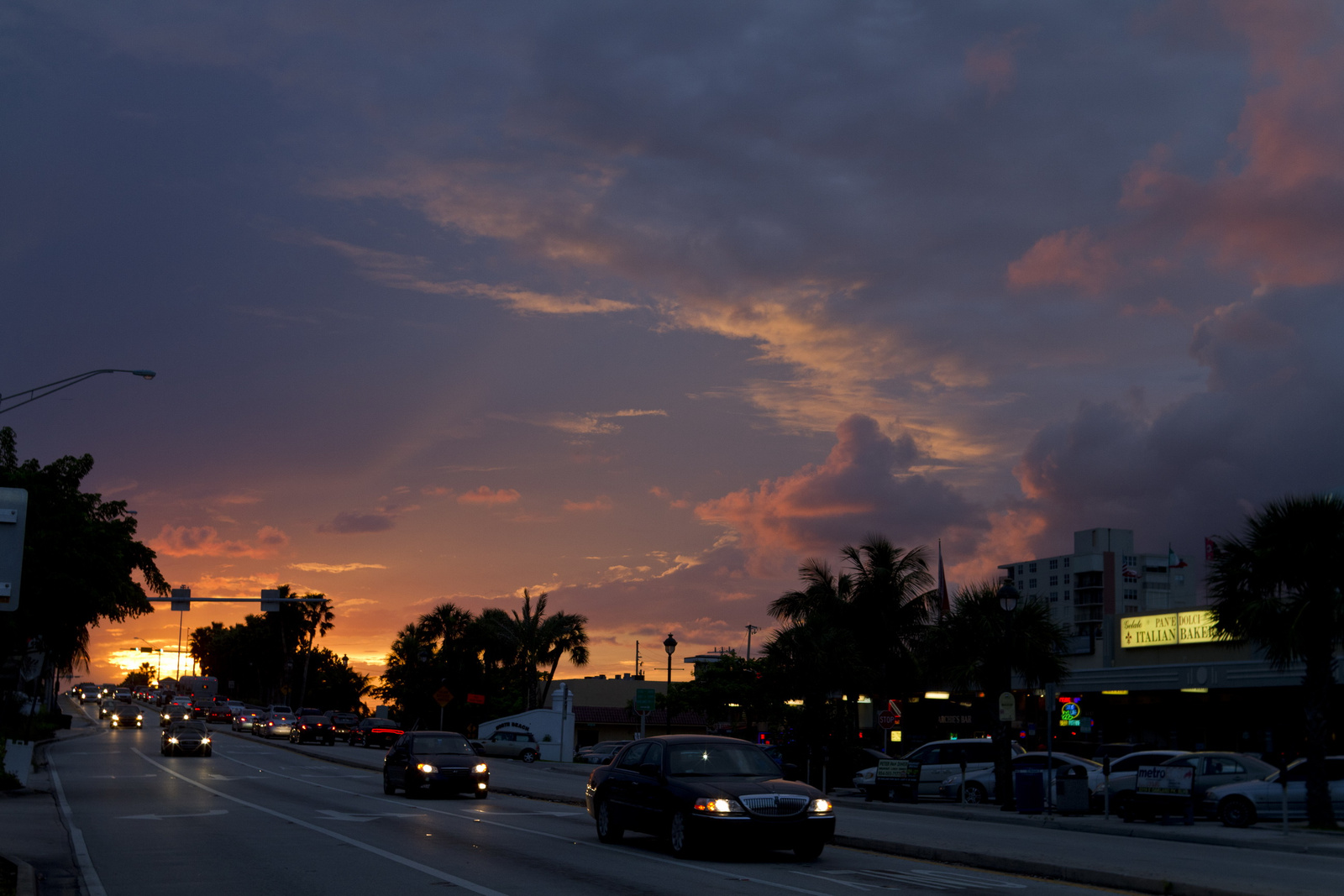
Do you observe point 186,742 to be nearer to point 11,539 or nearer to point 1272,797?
point 1272,797

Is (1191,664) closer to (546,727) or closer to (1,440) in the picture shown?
(546,727)

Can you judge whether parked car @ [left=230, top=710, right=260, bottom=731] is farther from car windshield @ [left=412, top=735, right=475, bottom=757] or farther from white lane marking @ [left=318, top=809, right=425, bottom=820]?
white lane marking @ [left=318, top=809, right=425, bottom=820]

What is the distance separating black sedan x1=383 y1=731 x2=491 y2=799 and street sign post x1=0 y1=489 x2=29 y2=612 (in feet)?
51.2

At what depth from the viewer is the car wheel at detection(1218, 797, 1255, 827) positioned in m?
24.7

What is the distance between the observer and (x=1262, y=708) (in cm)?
4638

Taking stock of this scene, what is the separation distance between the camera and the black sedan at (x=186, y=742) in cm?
4612

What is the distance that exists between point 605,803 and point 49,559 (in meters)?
18.2

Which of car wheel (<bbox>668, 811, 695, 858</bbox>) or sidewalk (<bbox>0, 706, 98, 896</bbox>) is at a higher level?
car wheel (<bbox>668, 811, 695, 858</bbox>)

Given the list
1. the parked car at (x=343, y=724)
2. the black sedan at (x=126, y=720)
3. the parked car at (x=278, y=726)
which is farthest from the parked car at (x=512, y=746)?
the black sedan at (x=126, y=720)

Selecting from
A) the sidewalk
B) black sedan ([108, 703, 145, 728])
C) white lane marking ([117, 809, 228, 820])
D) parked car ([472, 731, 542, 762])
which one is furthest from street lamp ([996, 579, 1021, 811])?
black sedan ([108, 703, 145, 728])

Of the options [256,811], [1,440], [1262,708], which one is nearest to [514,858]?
[256,811]

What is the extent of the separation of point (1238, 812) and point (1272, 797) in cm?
71

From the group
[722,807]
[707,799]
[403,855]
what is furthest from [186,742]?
[722,807]

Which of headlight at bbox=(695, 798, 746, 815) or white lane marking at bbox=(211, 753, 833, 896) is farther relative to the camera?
headlight at bbox=(695, 798, 746, 815)
